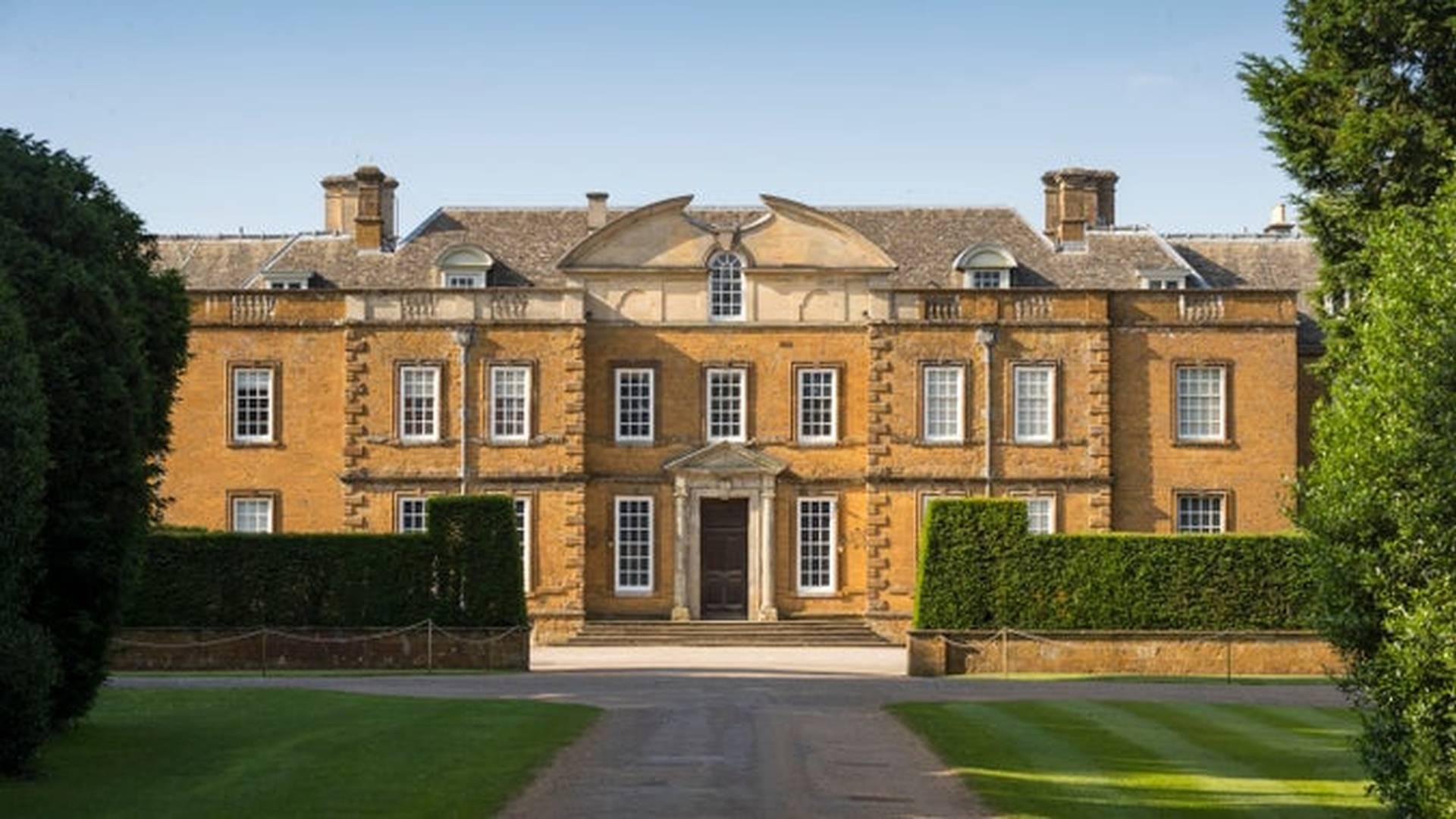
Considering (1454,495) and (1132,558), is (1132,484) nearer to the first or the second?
(1132,558)

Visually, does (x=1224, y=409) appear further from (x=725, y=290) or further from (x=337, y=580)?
(x=337, y=580)

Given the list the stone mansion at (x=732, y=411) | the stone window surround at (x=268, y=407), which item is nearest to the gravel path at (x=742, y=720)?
the stone mansion at (x=732, y=411)

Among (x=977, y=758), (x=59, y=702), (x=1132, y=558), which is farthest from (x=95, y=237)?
(x=1132, y=558)

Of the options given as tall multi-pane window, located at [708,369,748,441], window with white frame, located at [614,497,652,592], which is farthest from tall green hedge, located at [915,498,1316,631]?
window with white frame, located at [614,497,652,592]

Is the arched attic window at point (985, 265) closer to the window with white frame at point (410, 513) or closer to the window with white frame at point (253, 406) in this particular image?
the window with white frame at point (410, 513)

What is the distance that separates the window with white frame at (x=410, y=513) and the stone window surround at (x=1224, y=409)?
52.6 feet

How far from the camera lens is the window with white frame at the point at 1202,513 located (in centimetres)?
4916

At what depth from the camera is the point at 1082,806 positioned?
18328 mm

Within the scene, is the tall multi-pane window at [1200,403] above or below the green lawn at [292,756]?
above

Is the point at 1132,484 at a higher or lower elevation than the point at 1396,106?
lower

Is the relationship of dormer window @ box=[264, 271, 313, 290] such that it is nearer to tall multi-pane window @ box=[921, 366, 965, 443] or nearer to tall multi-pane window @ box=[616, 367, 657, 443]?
tall multi-pane window @ box=[616, 367, 657, 443]

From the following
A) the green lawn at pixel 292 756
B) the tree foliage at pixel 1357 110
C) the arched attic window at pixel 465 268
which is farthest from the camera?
the arched attic window at pixel 465 268

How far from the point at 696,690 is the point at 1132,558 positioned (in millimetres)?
10359

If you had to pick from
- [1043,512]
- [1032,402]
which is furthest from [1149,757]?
[1032,402]
